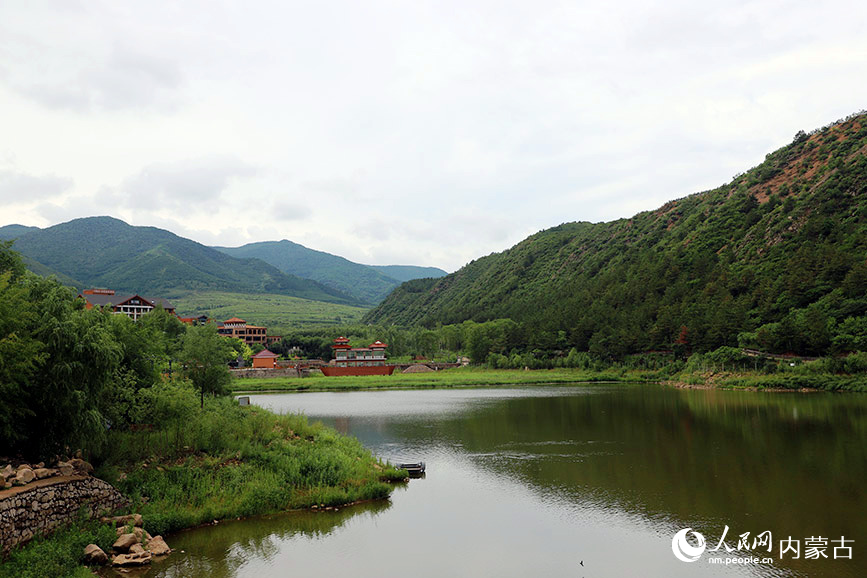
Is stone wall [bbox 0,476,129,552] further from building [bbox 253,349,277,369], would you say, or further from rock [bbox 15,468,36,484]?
building [bbox 253,349,277,369]

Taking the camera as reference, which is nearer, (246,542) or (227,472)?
(246,542)

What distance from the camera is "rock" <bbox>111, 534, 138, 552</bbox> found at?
1695 cm

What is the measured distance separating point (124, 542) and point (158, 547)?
99cm

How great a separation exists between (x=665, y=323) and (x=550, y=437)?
182 ft

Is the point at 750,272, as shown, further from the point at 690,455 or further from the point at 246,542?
the point at 246,542

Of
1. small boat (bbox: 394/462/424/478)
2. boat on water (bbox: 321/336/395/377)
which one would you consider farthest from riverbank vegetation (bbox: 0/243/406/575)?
boat on water (bbox: 321/336/395/377)

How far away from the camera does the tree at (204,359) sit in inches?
1394

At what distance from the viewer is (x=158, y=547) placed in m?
17.5

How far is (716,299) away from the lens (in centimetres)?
8600

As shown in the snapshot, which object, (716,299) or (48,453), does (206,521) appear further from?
(716,299)

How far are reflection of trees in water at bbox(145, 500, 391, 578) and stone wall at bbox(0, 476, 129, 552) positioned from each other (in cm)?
255

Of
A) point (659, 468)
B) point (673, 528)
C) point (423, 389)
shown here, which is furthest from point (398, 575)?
point (423, 389)

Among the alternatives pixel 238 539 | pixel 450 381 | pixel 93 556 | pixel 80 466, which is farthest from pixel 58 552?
pixel 450 381

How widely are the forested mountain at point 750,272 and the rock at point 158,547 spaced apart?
67675mm
